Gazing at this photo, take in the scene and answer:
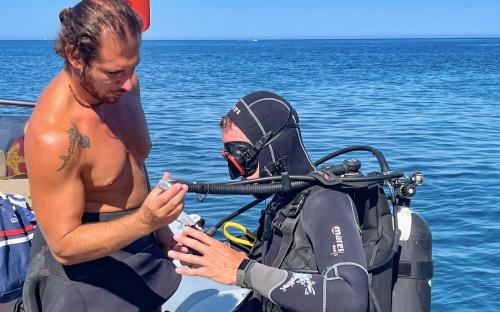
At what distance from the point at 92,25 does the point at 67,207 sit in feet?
2.20

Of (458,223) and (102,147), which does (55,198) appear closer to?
(102,147)

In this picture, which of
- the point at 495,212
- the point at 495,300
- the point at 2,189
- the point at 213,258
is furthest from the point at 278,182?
the point at 495,212

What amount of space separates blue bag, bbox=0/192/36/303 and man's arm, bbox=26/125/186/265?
2.60ft

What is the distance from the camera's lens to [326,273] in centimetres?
267

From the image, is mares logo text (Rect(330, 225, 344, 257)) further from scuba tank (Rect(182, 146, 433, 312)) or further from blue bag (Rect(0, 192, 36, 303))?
blue bag (Rect(0, 192, 36, 303))

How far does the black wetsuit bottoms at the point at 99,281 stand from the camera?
2764mm

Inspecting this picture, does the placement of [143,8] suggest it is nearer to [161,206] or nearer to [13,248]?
[13,248]

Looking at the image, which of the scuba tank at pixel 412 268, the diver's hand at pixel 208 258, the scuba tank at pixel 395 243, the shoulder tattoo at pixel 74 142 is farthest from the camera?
the scuba tank at pixel 412 268

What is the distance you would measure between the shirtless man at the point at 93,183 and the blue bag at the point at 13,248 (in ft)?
1.35

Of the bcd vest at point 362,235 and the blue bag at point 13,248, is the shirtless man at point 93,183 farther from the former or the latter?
the bcd vest at point 362,235

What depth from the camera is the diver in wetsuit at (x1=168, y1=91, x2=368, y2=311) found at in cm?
265

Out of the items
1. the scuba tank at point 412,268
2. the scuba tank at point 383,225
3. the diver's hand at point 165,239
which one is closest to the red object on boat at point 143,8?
the diver's hand at point 165,239

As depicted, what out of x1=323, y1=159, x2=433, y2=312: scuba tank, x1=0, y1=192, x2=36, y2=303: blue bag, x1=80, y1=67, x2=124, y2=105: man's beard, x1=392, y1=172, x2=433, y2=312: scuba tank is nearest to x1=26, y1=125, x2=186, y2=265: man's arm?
x1=80, y1=67, x2=124, y2=105: man's beard

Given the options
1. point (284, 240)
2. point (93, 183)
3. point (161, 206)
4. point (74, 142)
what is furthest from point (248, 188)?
point (74, 142)
